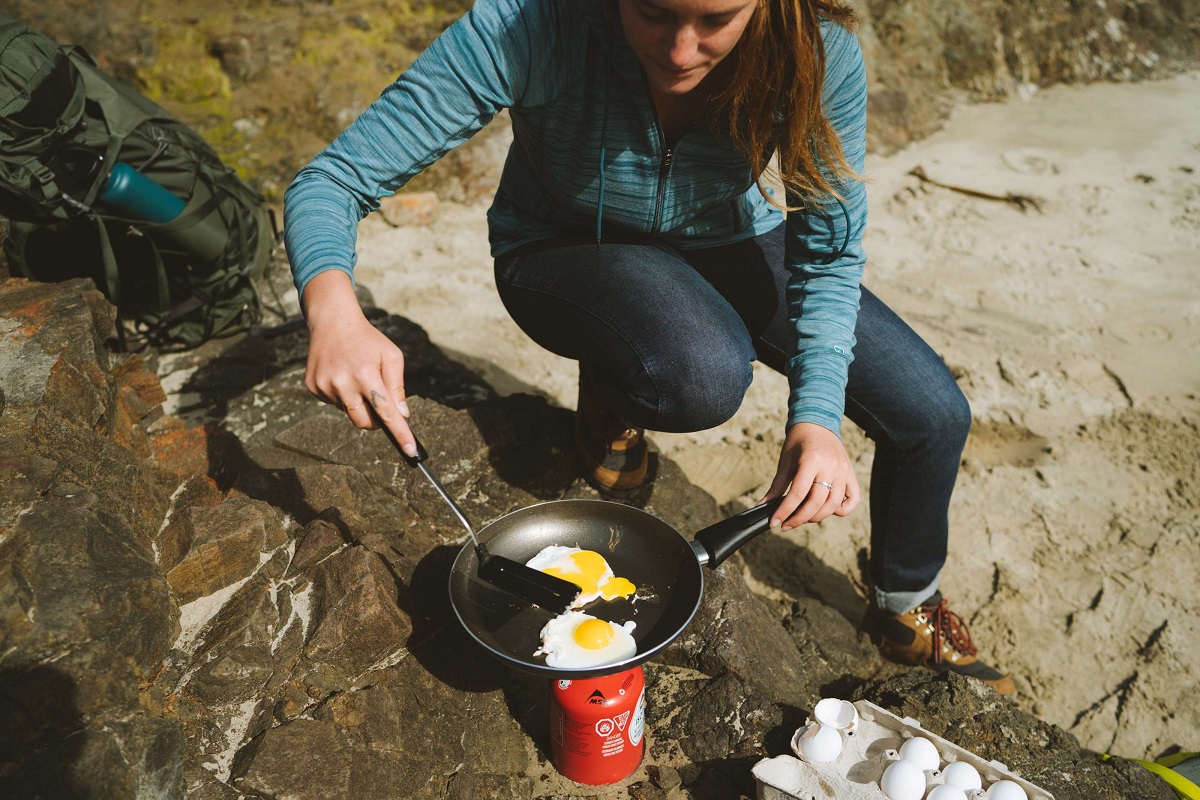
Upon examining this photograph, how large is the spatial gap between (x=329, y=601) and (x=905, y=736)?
1.31 m

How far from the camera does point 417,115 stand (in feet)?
5.81

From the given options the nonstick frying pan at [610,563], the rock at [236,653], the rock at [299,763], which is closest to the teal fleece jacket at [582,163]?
the nonstick frying pan at [610,563]

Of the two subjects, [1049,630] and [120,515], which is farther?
[1049,630]

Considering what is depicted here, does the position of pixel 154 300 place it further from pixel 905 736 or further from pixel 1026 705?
pixel 1026 705

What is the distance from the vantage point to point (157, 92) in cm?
534

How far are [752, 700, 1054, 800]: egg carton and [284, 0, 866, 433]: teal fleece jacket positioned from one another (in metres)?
0.68

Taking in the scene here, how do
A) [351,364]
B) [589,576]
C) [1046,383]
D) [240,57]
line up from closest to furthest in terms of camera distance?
[351,364] → [589,576] → [1046,383] → [240,57]

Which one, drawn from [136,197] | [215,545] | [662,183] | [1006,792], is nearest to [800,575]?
[1006,792]

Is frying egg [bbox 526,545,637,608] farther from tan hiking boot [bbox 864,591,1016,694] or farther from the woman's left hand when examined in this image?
tan hiking boot [bbox 864,591,1016,694]

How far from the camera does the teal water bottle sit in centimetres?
302

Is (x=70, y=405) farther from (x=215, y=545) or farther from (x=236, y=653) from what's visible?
(x=236, y=653)

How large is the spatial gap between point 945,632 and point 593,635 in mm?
1212

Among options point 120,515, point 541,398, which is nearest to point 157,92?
point 541,398

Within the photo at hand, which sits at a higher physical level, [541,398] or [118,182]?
[118,182]
